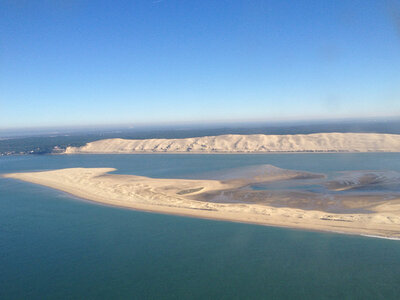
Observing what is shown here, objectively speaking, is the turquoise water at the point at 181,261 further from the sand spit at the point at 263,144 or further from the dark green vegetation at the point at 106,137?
the dark green vegetation at the point at 106,137

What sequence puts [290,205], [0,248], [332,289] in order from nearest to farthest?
[332,289] → [0,248] → [290,205]

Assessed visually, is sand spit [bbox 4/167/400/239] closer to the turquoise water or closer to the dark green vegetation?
the turquoise water

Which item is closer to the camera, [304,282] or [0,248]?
[304,282]

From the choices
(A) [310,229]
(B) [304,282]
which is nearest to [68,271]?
(B) [304,282]

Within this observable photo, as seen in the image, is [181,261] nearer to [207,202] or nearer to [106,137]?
[207,202]

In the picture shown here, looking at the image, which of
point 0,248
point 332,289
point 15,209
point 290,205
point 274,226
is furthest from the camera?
point 15,209

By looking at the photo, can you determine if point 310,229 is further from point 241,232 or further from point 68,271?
point 68,271

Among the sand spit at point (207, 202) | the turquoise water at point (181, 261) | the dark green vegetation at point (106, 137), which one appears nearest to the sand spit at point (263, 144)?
the dark green vegetation at point (106, 137)

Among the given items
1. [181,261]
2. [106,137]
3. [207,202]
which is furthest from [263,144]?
[106,137]

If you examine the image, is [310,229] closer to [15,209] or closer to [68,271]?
[68,271]
